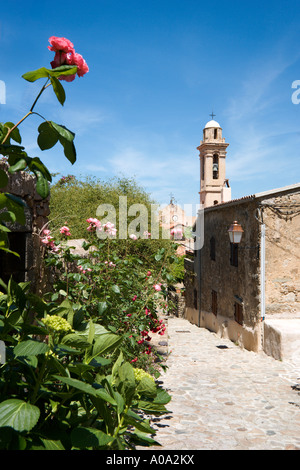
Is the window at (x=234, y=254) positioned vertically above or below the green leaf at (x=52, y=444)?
above

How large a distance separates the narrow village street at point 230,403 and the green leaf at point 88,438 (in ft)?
5.34

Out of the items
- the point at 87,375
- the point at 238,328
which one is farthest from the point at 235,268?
the point at 87,375

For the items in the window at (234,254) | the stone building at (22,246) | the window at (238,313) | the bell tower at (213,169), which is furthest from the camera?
the bell tower at (213,169)

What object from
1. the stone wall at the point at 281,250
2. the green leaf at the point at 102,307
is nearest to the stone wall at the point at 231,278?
the stone wall at the point at 281,250

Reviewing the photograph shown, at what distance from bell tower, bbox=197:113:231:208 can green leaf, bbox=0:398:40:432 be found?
23.3m

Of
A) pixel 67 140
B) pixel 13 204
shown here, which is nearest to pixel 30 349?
pixel 13 204

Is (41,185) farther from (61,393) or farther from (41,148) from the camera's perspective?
(61,393)

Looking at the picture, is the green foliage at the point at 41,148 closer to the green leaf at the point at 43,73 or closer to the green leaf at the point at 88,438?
the green leaf at the point at 43,73

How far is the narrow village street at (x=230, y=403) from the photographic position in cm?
484

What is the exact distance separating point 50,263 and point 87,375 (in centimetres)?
277

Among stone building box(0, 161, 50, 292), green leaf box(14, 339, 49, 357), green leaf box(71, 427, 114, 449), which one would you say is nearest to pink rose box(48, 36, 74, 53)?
green leaf box(14, 339, 49, 357)

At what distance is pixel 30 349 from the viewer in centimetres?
155

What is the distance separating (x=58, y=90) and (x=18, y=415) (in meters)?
1.29

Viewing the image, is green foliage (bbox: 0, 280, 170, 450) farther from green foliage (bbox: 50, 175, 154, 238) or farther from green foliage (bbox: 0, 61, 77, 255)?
green foliage (bbox: 50, 175, 154, 238)
